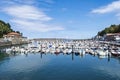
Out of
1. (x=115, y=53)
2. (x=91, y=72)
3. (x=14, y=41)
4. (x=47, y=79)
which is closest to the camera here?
(x=47, y=79)

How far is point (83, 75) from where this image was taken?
51.9m

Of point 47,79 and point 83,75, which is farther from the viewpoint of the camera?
point 83,75

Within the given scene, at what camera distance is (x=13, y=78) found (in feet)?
156

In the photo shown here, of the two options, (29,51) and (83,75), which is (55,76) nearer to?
(83,75)

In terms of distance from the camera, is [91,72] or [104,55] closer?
[91,72]

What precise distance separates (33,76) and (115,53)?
3787 centimetres

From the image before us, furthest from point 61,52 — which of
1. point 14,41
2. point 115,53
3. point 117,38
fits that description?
point 14,41

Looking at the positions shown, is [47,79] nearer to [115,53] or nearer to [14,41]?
[115,53]

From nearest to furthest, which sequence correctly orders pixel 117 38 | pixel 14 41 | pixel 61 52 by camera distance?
pixel 61 52, pixel 117 38, pixel 14 41

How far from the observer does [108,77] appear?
4925 centimetres

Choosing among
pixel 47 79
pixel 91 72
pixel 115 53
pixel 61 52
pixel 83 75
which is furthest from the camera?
pixel 61 52

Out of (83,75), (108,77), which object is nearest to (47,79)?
(83,75)

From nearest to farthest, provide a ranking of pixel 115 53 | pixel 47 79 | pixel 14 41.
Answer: pixel 47 79 → pixel 115 53 → pixel 14 41

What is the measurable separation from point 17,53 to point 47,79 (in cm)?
5077
